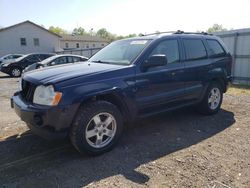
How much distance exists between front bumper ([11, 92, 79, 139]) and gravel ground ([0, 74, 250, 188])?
0.50 metres

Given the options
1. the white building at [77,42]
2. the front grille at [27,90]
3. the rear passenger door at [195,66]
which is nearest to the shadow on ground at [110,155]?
the rear passenger door at [195,66]

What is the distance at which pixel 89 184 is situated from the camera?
3223 millimetres

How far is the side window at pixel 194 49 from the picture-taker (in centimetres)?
539

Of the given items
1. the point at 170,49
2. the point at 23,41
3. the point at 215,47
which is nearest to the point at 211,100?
the point at 215,47

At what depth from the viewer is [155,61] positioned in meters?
4.39

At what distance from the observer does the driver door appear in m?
4.43

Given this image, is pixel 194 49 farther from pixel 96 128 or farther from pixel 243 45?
pixel 243 45

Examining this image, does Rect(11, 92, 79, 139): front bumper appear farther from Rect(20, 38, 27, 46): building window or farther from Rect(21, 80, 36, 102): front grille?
Rect(20, 38, 27, 46): building window

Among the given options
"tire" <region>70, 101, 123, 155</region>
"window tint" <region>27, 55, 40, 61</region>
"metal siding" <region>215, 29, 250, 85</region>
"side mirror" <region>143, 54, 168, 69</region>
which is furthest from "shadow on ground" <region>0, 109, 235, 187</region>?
"window tint" <region>27, 55, 40, 61</region>

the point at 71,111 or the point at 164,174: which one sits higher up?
the point at 71,111

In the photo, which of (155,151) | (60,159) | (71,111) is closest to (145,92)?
(155,151)

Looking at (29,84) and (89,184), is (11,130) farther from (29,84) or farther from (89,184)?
(89,184)

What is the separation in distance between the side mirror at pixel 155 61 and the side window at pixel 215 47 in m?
2.12

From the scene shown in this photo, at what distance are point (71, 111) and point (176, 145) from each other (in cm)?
192
